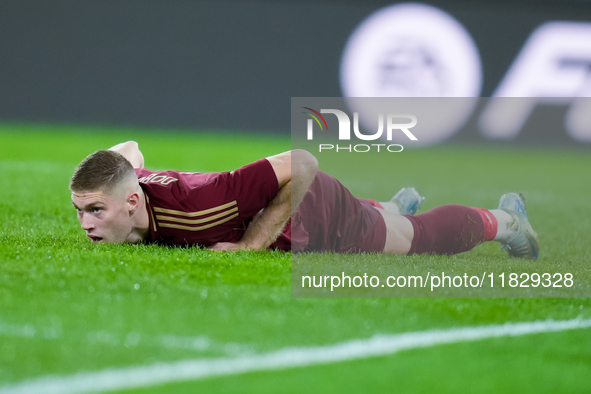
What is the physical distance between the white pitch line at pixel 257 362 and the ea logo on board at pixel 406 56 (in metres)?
12.2

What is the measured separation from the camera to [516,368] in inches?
79.9

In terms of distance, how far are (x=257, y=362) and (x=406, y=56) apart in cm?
1295

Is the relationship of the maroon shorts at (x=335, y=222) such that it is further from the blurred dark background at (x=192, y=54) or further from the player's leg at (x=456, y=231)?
the blurred dark background at (x=192, y=54)

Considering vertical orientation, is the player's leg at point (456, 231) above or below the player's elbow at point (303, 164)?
below

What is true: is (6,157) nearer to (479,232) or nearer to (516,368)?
(479,232)

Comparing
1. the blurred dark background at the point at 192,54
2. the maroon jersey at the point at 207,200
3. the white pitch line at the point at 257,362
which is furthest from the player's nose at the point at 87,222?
the blurred dark background at the point at 192,54

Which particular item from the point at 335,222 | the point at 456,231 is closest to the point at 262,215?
the point at 335,222

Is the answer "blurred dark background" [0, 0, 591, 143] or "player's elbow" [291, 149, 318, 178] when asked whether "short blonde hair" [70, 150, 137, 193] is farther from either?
"blurred dark background" [0, 0, 591, 143]

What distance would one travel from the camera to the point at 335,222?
3.65 meters

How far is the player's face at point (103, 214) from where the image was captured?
3.18 m

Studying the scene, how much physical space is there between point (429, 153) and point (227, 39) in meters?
5.00

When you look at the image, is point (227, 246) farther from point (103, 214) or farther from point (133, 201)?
point (103, 214)

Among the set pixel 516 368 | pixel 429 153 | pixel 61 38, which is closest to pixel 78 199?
pixel 516 368

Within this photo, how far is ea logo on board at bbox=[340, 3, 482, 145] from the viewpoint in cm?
1421
